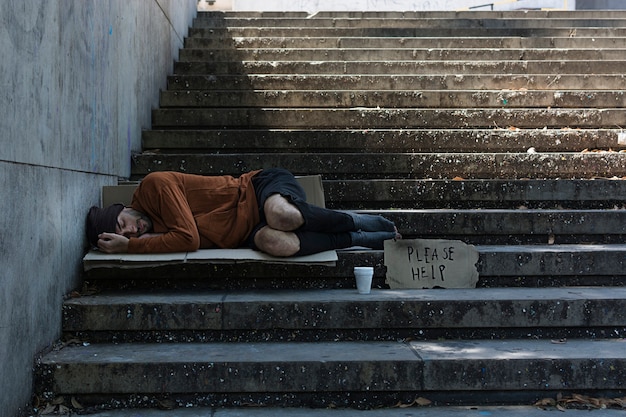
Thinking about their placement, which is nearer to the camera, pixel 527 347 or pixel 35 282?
pixel 35 282

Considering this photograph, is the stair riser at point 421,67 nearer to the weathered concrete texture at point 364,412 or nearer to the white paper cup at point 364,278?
the white paper cup at point 364,278

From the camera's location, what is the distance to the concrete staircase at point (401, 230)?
3.53 metres

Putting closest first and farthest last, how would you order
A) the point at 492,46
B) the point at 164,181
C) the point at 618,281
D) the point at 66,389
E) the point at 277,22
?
the point at 66,389
the point at 164,181
the point at 618,281
the point at 492,46
the point at 277,22

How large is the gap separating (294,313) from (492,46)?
215 inches

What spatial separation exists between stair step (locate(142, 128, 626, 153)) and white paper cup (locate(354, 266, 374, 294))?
2.01m

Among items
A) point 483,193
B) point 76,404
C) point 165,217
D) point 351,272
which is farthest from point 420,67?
point 76,404

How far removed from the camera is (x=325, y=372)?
3.52 metres

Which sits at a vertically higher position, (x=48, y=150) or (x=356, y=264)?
(x=48, y=150)

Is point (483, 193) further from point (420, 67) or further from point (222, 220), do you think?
point (420, 67)

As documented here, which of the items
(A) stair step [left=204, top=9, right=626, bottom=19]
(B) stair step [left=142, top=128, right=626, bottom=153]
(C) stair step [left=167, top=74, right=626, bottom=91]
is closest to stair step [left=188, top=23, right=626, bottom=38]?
(A) stair step [left=204, top=9, right=626, bottom=19]

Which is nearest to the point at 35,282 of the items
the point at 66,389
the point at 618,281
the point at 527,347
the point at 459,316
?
the point at 66,389

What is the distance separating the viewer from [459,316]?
3971 mm

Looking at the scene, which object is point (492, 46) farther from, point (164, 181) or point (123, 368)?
point (123, 368)

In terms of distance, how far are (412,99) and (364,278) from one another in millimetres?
2955
